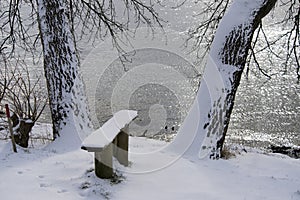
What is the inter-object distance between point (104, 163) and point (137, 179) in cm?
50

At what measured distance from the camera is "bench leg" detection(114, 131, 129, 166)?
4.53 meters

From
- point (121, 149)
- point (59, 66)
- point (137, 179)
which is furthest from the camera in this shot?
point (59, 66)

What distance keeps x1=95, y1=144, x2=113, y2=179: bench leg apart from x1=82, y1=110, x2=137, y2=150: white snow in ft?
0.44

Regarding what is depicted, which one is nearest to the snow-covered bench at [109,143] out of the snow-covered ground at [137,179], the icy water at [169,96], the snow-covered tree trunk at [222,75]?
the snow-covered ground at [137,179]

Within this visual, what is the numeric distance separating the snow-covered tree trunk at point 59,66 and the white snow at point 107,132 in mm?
1566

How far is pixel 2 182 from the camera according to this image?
3.95 meters

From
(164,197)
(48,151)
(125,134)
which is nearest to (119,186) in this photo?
(164,197)

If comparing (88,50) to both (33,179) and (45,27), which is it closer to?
(45,27)

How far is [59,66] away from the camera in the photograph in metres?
6.02

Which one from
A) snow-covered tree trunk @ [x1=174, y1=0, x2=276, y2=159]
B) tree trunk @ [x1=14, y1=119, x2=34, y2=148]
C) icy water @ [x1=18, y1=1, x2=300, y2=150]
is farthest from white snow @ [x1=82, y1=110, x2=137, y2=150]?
icy water @ [x1=18, y1=1, x2=300, y2=150]

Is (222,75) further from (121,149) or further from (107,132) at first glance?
(107,132)

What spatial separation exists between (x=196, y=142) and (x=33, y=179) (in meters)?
2.80

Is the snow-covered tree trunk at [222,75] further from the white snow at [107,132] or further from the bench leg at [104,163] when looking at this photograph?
the bench leg at [104,163]

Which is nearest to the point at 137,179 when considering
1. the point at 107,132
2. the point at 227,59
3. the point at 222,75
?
the point at 107,132
